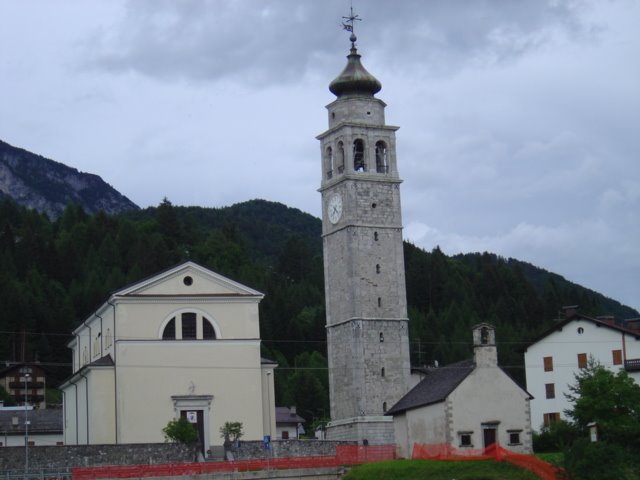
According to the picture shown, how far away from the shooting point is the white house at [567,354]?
253 feet

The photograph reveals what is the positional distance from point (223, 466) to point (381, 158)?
33.7m

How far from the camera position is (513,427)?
196 feet

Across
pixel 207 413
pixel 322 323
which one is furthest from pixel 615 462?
pixel 322 323

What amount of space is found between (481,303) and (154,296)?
106 metres

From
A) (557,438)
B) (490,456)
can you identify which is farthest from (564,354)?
(490,456)

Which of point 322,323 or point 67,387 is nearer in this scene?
point 67,387

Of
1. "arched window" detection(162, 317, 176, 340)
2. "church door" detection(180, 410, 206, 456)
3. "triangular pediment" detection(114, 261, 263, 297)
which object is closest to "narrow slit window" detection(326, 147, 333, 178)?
"triangular pediment" detection(114, 261, 263, 297)

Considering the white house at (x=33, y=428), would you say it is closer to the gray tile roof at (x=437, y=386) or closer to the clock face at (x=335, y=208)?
the clock face at (x=335, y=208)

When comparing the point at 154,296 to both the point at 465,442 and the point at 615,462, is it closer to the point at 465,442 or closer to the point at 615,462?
the point at 465,442

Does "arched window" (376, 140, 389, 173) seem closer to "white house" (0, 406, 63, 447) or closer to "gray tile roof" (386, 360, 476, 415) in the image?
"gray tile roof" (386, 360, 476, 415)

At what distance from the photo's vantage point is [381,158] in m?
83.7

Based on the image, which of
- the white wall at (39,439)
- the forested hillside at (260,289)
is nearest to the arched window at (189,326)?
the white wall at (39,439)

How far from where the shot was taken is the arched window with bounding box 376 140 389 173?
Answer: 83.2m

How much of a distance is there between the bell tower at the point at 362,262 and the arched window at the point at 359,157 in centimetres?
6
